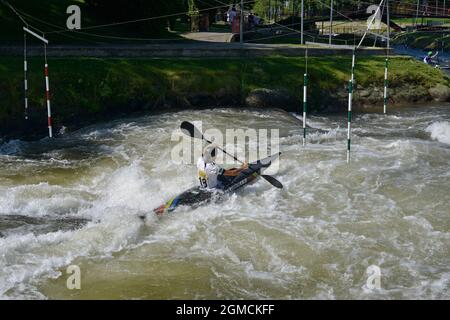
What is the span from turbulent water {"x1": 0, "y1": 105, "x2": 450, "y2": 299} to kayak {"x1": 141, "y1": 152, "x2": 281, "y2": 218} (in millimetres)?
143

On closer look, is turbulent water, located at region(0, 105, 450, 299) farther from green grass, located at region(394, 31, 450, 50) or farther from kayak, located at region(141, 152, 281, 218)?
green grass, located at region(394, 31, 450, 50)

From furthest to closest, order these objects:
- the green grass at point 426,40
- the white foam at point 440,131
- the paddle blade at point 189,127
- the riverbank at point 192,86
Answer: the green grass at point 426,40 < the riverbank at point 192,86 < the white foam at point 440,131 < the paddle blade at point 189,127

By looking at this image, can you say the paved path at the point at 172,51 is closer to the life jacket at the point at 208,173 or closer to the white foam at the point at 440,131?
the white foam at the point at 440,131

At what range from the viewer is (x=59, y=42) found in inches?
811

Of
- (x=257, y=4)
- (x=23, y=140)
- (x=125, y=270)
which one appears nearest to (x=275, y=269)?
(x=125, y=270)

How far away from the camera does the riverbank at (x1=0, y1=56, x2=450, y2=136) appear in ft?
54.3

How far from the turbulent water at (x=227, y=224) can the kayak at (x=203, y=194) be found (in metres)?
0.14

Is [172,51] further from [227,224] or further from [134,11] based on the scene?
[227,224]

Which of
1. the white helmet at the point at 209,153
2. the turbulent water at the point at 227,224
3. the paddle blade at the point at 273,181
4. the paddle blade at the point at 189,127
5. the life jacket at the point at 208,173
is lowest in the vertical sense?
the turbulent water at the point at 227,224

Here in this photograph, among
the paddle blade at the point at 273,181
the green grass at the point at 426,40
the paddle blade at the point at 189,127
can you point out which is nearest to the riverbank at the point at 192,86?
the paddle blade at the point at 189,127

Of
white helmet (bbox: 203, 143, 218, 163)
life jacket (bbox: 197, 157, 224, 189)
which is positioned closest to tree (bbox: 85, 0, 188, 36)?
white helmet (bbox: 203, 143, 218, 163)

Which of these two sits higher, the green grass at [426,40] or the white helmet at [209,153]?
the green grass at [426,40]

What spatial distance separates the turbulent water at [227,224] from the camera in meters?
8.11

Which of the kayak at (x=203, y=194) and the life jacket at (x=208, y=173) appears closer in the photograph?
the kayak at (x=203, y=194)
